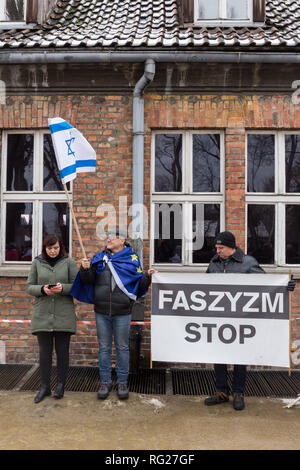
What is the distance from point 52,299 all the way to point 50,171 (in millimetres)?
2297

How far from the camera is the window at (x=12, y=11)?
20.4 ft

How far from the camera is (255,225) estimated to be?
5.68 metres

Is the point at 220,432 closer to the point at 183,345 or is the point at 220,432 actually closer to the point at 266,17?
the point at 183,345

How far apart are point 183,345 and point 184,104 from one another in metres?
3.37

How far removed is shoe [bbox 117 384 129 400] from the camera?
425 centimetres

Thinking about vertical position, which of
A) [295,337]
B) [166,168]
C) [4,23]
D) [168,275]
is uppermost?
[4,23]

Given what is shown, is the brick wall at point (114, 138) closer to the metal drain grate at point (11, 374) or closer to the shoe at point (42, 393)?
the metal drain grate at point (11, 374)

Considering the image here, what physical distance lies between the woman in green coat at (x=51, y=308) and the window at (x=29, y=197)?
57.0 inches

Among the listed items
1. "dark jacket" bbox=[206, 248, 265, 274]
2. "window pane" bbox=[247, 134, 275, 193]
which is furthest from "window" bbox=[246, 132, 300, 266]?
"dark jacket" bbox=[206, 248, 265, 274]

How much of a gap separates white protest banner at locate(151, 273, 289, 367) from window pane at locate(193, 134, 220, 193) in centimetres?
184

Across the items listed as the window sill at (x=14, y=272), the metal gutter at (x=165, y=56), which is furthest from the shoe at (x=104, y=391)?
the metal gutter at (x=165, y=56)

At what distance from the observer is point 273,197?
5652mm
